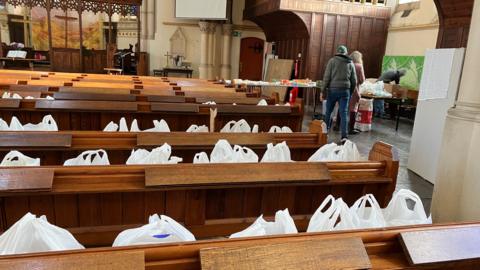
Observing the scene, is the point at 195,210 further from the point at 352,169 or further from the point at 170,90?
the point at 170,90

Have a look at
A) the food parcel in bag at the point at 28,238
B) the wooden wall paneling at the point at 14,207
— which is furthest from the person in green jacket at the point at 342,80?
the food parcel in bag at the point at 28,238

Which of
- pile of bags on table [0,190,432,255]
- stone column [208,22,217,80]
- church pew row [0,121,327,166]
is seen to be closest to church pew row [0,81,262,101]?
church pew row [0,121,327,166]

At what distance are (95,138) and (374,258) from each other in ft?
6.37

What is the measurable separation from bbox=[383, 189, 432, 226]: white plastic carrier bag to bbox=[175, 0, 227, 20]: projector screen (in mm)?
11820

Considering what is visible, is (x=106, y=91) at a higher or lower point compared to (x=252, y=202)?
higher

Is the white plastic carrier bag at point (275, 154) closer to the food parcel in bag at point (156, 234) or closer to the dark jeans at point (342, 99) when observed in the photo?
the food parcel in bag at point (156, 234)

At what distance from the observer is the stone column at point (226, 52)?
1379 cm

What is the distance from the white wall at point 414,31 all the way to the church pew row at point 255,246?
Result: 873 cm

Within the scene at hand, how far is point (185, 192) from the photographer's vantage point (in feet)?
6.68

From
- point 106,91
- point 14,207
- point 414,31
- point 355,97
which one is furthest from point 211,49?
point 14,207

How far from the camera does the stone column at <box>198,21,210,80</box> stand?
13.3 metres

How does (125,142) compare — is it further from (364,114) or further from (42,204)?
(364,114)

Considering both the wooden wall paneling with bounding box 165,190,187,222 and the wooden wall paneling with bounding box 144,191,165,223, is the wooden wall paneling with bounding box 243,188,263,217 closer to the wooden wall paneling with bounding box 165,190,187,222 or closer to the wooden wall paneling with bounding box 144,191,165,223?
the wooden wall paneling with bounding box 165,190,187,222

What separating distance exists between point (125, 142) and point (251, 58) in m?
12.7
